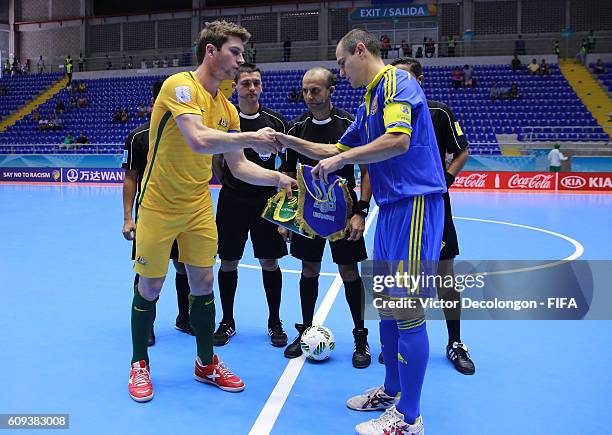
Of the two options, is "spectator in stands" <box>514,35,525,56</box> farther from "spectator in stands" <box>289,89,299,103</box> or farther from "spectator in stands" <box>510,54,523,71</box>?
"spectator in stands" <box>289,89,299,103</box>

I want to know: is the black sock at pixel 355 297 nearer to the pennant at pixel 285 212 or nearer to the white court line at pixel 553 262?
the pennant at pixel 285 212

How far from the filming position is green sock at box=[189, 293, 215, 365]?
4004 millimetres

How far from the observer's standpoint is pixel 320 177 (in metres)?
3.23

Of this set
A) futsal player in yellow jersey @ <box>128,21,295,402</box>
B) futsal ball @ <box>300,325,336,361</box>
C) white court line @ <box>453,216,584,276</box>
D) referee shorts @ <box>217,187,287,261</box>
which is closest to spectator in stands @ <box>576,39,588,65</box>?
white court line @ <box>453,216,584,276</box>

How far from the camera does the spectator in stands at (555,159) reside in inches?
700

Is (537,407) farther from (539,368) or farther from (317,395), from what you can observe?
(317,395)

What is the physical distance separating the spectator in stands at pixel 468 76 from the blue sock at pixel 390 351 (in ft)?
81.6


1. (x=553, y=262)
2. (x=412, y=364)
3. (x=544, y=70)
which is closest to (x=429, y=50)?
(x=544, y=70)

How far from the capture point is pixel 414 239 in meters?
3.10

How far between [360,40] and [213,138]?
100 cm

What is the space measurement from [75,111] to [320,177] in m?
30.7

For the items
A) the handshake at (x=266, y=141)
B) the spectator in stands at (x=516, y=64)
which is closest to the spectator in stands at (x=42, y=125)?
the spectator in stands at (x=516, y=64)

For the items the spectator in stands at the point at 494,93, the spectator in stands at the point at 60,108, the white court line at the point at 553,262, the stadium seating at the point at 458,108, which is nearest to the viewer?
the white court line at the point at 553,262

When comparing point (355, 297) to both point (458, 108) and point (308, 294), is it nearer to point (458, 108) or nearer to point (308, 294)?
point (308, 294)
